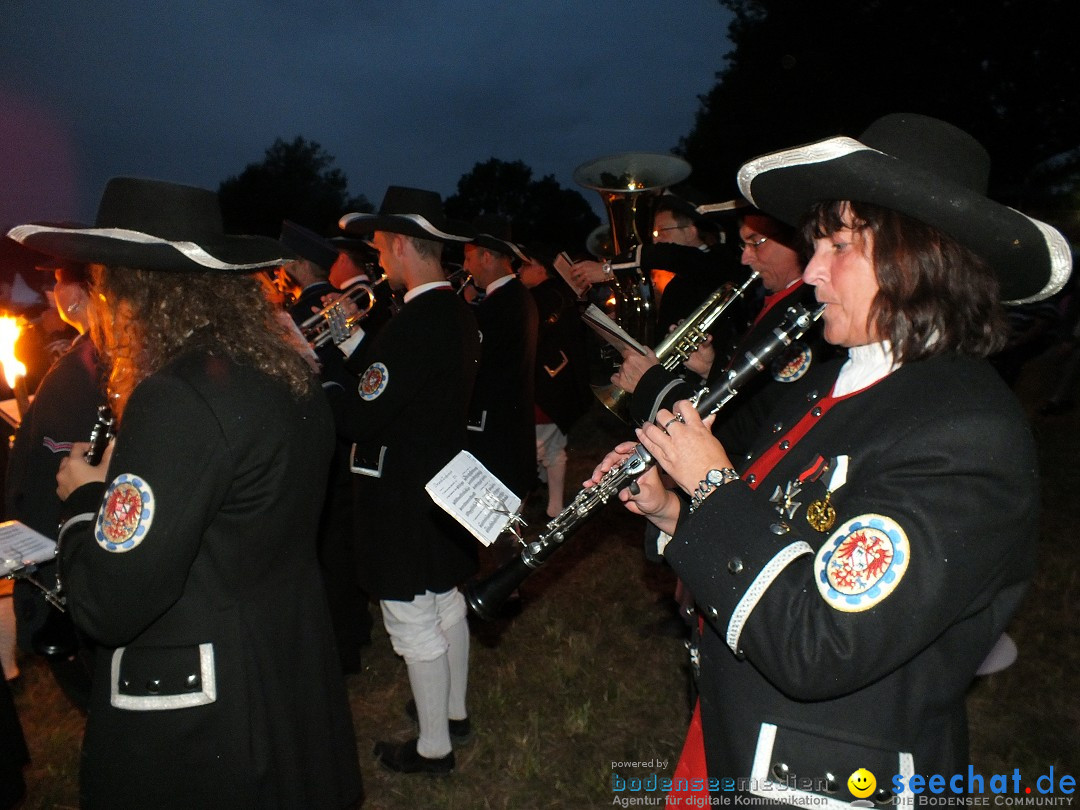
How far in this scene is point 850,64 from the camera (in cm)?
2236

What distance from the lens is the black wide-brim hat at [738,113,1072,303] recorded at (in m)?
1.65

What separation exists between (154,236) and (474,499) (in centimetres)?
125

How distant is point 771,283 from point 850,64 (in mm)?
22235

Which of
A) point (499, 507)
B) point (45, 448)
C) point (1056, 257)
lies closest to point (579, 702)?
point (499, 507)

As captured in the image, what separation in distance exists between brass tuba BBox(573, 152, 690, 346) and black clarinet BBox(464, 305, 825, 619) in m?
2.38

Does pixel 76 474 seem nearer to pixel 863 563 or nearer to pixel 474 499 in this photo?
pixel 474 499

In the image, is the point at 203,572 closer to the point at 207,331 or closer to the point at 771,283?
the point at 207,331

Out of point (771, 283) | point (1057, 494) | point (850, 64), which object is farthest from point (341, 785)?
point (850, 64)

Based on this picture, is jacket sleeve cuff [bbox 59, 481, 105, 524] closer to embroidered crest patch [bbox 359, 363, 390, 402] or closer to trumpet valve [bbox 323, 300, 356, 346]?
embroidered crest patch [bbox 359, 363, 390, 402]

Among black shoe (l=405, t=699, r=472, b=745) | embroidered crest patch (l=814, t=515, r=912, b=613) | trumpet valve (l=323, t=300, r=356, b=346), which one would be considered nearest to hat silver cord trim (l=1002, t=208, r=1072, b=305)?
embroidered crest patch (l=814, t=515, r=912, b=613)

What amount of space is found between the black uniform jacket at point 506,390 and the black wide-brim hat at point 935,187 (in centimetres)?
356

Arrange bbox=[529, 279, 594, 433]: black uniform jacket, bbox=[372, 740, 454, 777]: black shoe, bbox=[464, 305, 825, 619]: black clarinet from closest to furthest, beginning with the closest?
1. bbox=[464, 305, 825, 619]: black clarinet
2. bbox=[372, 740, 454, 777]: black shoe
3. bbox=[529, 279, 594, 433]: black uniform jacket

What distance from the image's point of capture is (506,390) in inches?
213

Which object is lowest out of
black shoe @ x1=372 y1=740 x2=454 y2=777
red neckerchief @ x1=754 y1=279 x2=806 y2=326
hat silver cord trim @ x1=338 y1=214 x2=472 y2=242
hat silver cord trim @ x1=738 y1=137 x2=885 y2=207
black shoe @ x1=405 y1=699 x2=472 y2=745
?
black shoe @ x1=372 y1=740 x2=454 y2=777
